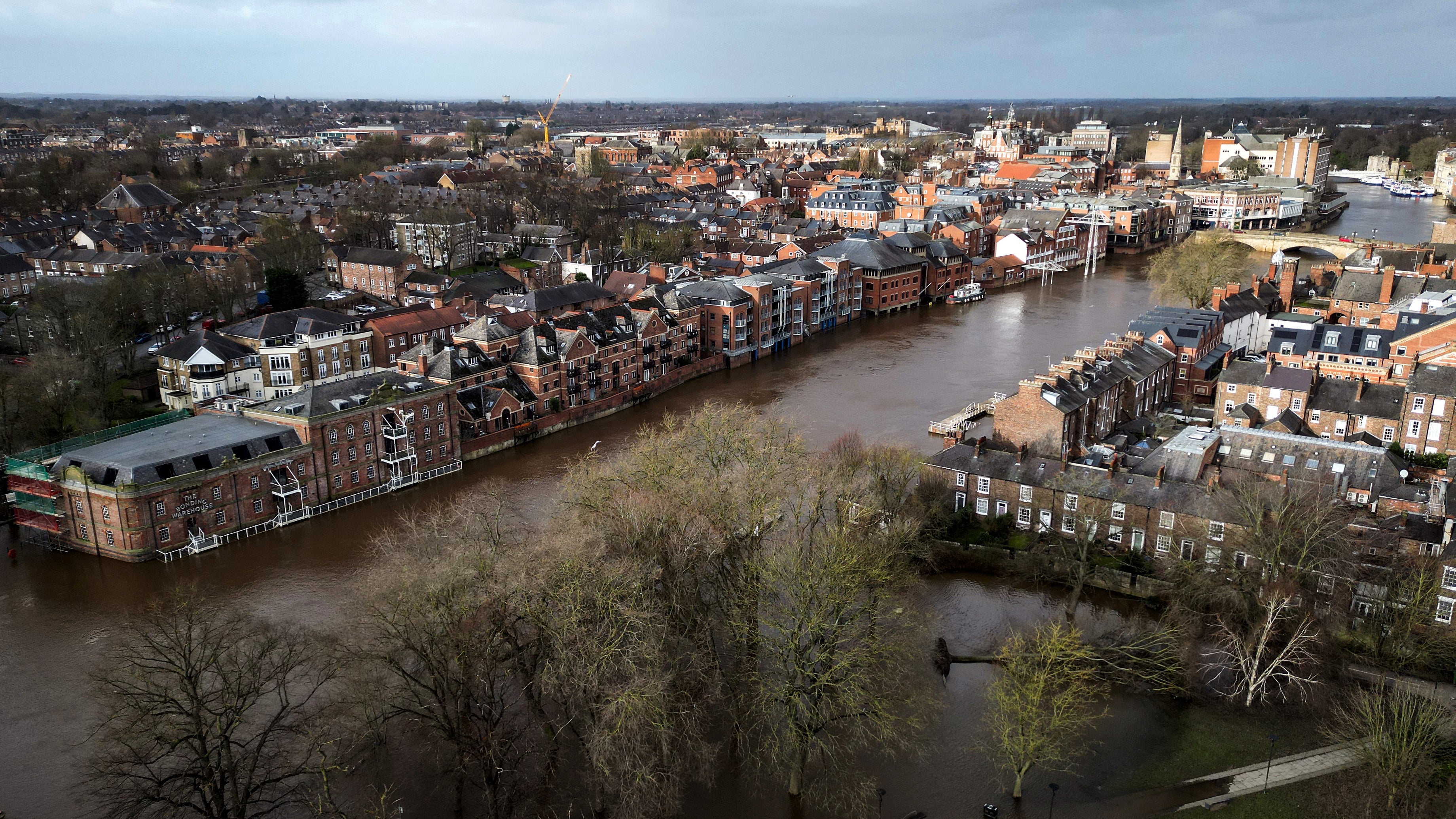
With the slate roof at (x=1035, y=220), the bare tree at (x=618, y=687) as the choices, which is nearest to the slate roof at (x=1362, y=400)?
the bare tree at (x=618, y=687)

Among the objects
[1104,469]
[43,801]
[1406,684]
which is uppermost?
[1104,469]

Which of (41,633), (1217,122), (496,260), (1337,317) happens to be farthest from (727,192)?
(1217,122)

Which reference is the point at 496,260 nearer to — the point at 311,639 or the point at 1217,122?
the point at 311,639

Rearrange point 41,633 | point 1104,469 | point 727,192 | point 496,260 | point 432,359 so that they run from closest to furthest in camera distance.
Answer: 1. point 41,633
2. point 1104,469
3. point 432,359
4. point 496,260
5. point 727,192

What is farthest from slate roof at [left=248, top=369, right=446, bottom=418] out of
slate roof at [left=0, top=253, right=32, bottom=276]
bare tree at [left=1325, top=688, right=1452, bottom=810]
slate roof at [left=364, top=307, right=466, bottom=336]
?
slate roof at [left=0, top=253, right=32, bottom=276]

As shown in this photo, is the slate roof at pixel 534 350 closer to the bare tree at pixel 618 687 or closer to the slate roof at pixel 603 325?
the slate roof at pixel 603 325

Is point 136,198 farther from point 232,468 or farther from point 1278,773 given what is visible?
point 1278,773

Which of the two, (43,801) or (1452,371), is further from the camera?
(1452,371)
